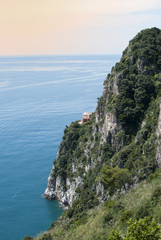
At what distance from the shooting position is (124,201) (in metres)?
34.5

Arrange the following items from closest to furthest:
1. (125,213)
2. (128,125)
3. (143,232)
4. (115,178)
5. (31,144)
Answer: (143,232) < (125,213) < (115,178) < (128,125) < (31,144)

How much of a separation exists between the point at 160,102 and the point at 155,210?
911 inches

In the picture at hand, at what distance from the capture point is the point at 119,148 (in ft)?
173

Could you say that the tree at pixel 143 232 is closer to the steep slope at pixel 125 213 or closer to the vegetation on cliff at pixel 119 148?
the steep slope at pixel 125 213

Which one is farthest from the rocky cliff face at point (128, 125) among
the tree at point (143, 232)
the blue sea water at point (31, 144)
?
the tree at point (143, 232)

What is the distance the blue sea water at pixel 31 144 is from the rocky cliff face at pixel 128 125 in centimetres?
992

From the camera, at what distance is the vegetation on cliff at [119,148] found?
133 feet

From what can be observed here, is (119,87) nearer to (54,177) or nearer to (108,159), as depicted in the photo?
(108,159)

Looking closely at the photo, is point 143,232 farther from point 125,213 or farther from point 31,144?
point 31,144

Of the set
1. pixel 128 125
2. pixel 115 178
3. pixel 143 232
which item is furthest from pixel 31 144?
pixel 143 232

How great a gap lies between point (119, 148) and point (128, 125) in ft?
14.4

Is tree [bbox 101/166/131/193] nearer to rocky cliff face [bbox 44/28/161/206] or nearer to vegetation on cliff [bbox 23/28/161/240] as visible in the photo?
vegetation on cliff [bbox 23/28/161/240]

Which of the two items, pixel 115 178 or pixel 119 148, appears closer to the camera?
pixel 115 178

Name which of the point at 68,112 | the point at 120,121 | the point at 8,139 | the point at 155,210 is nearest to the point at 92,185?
the point at 120,121
